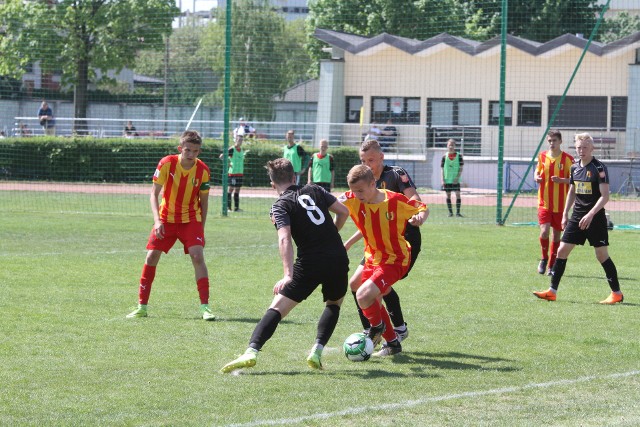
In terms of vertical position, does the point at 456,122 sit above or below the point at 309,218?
above

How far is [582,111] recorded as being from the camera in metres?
36.7

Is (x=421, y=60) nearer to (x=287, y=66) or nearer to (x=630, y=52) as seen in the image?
(x=287, y=66)

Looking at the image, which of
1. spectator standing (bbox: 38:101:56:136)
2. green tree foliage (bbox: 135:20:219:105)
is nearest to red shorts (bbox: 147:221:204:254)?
green tree foliage (bbox: 135:20:219:105)

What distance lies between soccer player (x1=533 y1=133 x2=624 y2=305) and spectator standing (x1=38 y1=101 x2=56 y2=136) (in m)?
25.5

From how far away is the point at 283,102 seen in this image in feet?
103

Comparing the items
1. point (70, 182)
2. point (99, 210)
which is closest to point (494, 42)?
point (99, 210)

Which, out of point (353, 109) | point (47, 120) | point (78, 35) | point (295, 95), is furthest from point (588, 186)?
point (295, 95)

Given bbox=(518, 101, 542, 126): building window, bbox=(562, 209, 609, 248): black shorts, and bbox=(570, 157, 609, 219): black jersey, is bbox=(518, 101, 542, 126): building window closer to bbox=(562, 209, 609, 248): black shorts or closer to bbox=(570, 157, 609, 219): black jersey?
bbox=(570, 157, 609, 219): black jersey

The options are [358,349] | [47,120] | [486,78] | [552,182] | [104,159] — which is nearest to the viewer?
[358,349]

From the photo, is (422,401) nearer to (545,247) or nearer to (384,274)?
(384,274)

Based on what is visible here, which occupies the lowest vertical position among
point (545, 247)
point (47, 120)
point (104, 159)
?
point (545, 247)

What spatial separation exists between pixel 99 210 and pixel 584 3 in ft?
57.6

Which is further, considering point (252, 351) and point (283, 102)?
point (283, 102)

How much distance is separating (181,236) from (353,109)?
84.1ft
